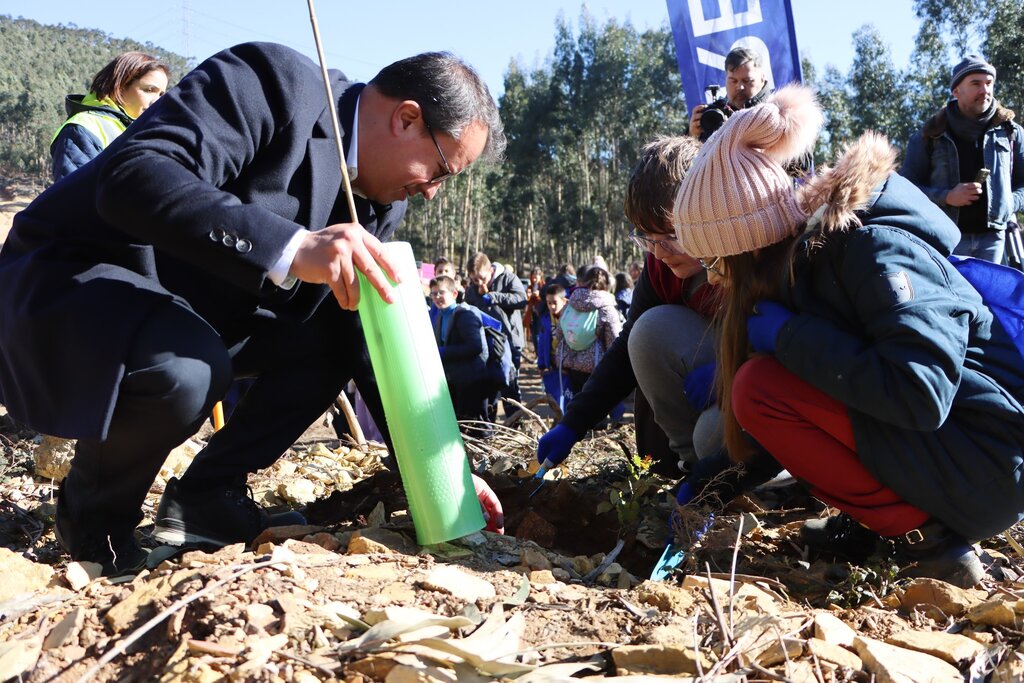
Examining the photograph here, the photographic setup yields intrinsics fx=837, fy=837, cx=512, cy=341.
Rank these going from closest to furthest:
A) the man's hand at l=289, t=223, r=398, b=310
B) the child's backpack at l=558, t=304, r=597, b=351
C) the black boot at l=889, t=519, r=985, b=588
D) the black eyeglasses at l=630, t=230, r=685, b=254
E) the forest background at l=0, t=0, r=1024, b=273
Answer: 1. the man's hand at l=289, t=223, r=398, b=310
2. the black boot at l=889, t=519, r=985, b=588
3. the black eyeglasses at l=630, t=230, r=685, b=254
4. the child's backpack at l=558, t=304, r=597, b=351
5. the forest background at l=0, t=0, r=1024, b=273

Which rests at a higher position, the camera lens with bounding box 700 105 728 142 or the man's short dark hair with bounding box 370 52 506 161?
the man's short dark hair with bounding box 370 52 506 161

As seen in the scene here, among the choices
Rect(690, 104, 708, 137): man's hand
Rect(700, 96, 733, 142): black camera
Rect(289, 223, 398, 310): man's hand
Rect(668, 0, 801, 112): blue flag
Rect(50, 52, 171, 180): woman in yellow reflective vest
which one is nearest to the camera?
Rect(289, 223, 398, 310): man's hand

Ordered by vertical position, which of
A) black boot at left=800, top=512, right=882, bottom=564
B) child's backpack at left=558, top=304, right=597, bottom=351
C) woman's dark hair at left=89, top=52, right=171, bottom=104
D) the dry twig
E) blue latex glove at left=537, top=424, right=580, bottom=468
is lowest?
child's backpack at left=558, top=304, right=597, bottom=351

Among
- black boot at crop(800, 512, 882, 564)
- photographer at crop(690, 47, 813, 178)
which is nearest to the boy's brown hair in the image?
black boot at crop(800, 512, 882, 564)

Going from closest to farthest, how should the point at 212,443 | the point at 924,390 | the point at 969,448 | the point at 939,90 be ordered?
the point at 924,390 < the point at 969,448 < the point at 212,443 < the point at 939,90

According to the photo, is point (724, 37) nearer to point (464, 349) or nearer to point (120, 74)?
point (464, 349)

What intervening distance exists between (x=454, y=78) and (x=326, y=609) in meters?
1.33

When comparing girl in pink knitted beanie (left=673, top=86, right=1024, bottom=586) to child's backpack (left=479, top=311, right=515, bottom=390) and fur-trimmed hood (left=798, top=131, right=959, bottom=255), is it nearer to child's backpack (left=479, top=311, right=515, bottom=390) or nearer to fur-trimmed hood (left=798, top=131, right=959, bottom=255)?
fur-trimmed hood (left=798, top=131, right=959, bottom=255)

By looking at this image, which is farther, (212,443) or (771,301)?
(212,443)

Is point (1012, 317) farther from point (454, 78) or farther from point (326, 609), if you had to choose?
point (326, 609)

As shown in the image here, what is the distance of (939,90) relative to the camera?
86.9 feet

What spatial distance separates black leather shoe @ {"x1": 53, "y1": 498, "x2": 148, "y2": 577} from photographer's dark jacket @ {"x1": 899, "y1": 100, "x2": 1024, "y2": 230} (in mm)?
4398

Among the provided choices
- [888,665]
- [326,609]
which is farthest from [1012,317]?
[326,609]

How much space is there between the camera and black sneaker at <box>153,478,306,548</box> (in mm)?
2193
